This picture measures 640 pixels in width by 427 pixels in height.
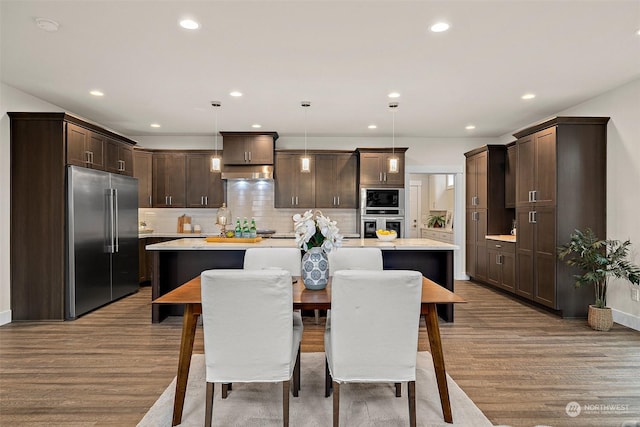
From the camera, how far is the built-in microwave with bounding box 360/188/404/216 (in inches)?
240

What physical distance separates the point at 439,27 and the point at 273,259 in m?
2.15

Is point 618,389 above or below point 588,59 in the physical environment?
below

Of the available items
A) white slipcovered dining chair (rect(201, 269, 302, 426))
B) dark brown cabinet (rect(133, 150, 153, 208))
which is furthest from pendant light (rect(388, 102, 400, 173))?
dark brown cabinet (rect(133, 150, 153, 208))

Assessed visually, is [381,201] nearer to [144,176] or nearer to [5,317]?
[144,176]

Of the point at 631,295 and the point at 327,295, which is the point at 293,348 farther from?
the point at 631,295

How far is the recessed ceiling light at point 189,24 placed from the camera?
8.65 feet

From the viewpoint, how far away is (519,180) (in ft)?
16.3

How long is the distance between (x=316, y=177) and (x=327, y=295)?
4.27 m

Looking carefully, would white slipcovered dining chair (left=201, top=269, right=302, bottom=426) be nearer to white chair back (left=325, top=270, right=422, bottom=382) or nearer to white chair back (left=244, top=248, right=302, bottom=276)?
white chair back (left=325, top=270, right=422, bottom=382)

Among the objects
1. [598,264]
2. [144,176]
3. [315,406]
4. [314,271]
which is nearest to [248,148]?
[144,176]

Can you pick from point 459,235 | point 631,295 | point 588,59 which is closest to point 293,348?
point 588,59

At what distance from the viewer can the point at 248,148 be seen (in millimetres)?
6117

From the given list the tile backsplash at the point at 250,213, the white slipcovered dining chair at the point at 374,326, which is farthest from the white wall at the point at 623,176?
the tile backsplash at the point at 250,213

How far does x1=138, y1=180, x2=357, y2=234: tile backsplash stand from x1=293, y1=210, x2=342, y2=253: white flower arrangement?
4.13 metres
